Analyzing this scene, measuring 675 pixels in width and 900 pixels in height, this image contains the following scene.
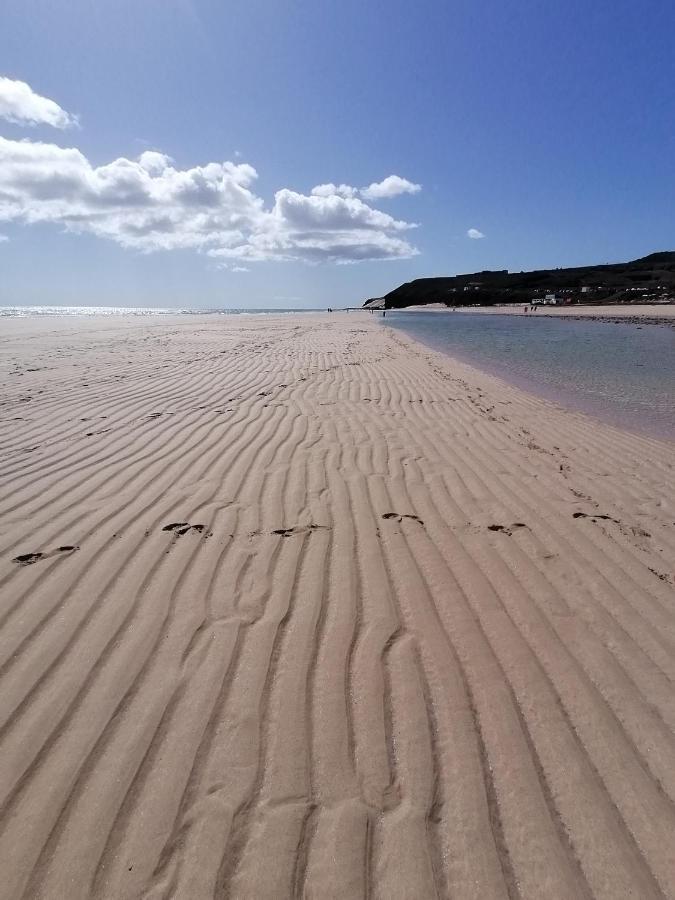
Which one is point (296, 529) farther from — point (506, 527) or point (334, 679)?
point (506, 527)

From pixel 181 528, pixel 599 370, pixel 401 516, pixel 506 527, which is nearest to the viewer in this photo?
pixel 181 528

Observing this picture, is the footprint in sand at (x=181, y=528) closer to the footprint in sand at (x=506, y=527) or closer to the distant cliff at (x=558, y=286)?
the footprint in sand at (x=506, y=527)

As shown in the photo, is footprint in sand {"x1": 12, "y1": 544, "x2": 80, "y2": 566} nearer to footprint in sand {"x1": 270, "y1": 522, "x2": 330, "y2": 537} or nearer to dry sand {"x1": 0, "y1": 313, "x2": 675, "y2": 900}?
dry sand {"x1": 0, "y1": 313, "x2": 675, "y2": 900}

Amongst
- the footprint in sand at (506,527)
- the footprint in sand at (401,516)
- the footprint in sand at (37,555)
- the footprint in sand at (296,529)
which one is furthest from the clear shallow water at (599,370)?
the footprint in sand at (37,555)

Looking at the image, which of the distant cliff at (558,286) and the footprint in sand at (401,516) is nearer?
the footprint in sand at (401,516)

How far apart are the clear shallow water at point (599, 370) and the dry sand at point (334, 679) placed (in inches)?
167

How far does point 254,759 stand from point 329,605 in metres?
0.99

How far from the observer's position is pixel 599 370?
1362cm

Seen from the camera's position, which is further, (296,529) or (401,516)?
(401,516)

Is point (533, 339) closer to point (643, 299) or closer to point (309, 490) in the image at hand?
point (309, 490)

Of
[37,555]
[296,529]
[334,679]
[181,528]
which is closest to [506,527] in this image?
[296,529]

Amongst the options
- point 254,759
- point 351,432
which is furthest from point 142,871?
point 351,432

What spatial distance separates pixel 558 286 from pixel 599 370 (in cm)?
8330

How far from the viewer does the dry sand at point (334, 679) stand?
1.51m
